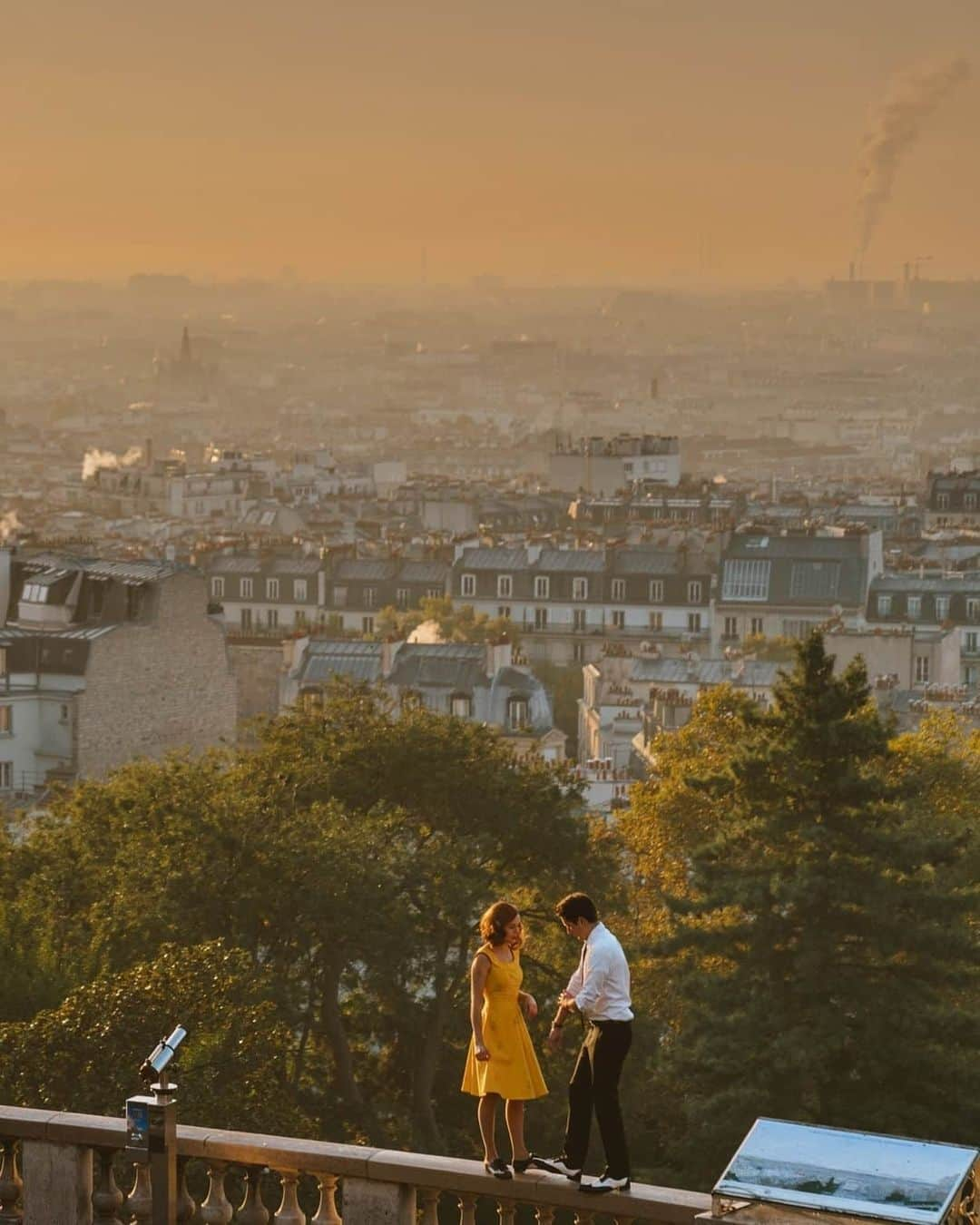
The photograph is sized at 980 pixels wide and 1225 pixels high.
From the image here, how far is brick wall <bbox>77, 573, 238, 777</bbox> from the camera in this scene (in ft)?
149

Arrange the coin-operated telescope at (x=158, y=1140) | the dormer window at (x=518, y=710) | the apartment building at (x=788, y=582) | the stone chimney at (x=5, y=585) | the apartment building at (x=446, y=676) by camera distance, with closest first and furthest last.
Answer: the coin-operated telescope at (x=158, y=1140)
the stone chimney at (x=5, y=585)
the apartment building at (x=446, y=676)
the dormer window at (x=518, y=710)
the apartment building at (x=788, y=582)

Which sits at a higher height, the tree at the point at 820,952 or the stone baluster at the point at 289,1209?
the stone baluster at the point at 289,1209

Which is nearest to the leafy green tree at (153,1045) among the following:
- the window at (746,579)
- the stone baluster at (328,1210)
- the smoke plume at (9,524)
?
the stone baluster at (328,1210)

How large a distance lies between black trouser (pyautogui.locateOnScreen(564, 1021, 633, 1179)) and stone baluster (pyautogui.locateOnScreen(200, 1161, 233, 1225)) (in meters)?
1.18

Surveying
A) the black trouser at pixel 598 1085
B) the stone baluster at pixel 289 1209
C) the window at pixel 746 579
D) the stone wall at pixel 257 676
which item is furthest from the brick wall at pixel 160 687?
the window at pixel 746 579

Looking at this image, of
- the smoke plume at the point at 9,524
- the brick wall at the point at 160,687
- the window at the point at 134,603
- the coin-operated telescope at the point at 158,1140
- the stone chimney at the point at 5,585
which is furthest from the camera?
the smoke plume at the point at 9,524

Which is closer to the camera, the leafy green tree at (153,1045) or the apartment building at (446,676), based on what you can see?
the leafy green tree at (153,1045)

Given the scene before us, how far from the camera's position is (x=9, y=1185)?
34.5ft

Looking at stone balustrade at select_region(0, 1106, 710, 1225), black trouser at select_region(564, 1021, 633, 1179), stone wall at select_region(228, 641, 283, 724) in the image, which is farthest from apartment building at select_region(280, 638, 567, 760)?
stone balustrade at select_region(0, 1106, 710, 1225)

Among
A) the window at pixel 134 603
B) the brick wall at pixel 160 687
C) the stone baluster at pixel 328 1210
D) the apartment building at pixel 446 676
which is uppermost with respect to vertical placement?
the stone baluster at pixel 328 1210

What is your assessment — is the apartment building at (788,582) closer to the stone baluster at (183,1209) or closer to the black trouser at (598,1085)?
the black trouser at (598,1085)

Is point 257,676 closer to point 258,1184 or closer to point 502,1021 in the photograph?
point 502,1021

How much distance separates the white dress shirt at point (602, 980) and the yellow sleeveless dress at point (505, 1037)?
0.24 m

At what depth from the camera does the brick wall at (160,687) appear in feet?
149
